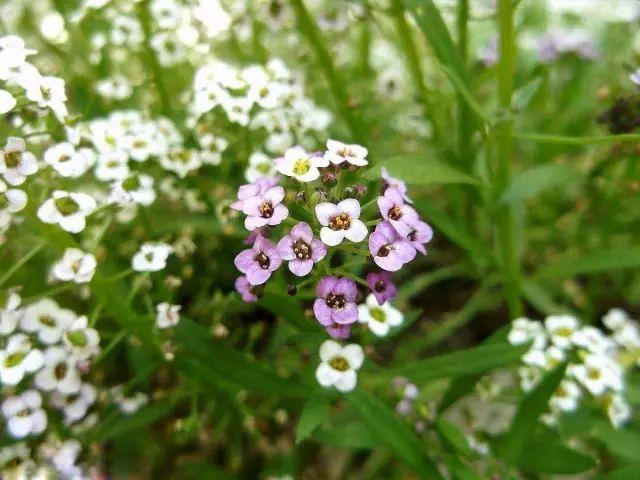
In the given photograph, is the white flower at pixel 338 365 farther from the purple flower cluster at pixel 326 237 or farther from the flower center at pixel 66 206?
the flower center at pixel 66 206

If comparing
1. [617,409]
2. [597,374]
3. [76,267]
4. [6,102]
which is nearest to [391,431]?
[597,374]

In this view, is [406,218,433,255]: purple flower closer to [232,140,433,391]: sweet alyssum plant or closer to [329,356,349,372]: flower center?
[232,140,433,391]: sweet alyssum plant

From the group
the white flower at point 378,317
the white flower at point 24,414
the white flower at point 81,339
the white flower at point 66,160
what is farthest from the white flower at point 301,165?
the white flower at point 24,414

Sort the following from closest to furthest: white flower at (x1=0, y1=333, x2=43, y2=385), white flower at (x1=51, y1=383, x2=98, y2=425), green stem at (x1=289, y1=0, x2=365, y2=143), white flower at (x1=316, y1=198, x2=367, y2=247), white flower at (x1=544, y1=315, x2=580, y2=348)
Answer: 1. white flower at (x1=316, y1=198, x2=367, y2=247)
2. white flower at (x1=0, y1=333, x2=43, y2=385)
3. white flower at (x1=51, y1=383, x2=98, y2=425)
4. white flower at (x1=544, y1=315, x2=580, y2=348)
5. green stem at (x1=289, y1=0, x2=365, y2=143)

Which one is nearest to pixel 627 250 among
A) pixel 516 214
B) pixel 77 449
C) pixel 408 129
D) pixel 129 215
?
pixel 516 214

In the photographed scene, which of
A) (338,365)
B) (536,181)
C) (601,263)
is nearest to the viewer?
(338,365)

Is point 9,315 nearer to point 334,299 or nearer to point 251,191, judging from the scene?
point 251,191

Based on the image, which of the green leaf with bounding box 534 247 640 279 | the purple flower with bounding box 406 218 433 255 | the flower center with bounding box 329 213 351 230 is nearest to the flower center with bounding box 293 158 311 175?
the flower center with bounding box 329 213 351 230
